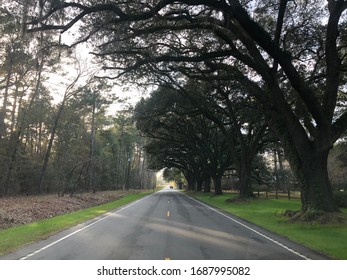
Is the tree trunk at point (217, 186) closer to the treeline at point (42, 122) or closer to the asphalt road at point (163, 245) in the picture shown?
the treeline at point (42, 122)

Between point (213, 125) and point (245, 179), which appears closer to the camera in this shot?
point (245, 179)

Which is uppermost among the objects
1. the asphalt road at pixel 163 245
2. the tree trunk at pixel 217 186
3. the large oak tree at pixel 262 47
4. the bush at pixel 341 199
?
the large oak tree at pixel 262 47

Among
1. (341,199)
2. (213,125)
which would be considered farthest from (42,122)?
(341,199)

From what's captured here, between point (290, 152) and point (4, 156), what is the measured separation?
94.3 feet

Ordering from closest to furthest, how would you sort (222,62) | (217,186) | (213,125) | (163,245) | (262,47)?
(163,245) < (262,47) < (222,62) < (213,125) < (217,186)

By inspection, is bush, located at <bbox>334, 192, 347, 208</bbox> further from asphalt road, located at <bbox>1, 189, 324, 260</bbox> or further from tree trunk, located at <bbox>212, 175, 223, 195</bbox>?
tree trunk, located at <bbox>212, 175, 223, 195</bbox>

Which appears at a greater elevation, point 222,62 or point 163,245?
point 222,62

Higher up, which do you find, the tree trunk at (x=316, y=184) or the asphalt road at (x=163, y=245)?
the tree trunk at (x=316, y=184)

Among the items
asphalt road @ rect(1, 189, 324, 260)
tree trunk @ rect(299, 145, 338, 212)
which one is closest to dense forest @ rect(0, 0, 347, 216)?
tree trunk @ rect(299, 145, 338, 212)

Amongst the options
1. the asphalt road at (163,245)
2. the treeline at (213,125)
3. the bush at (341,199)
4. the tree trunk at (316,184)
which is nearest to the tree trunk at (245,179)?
the treeline at (213,125)

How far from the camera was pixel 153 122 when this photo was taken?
38.6 meters

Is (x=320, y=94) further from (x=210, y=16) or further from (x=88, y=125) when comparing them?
(x=88, y=125)

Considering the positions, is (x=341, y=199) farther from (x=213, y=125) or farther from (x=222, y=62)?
(x=213, y=125)
